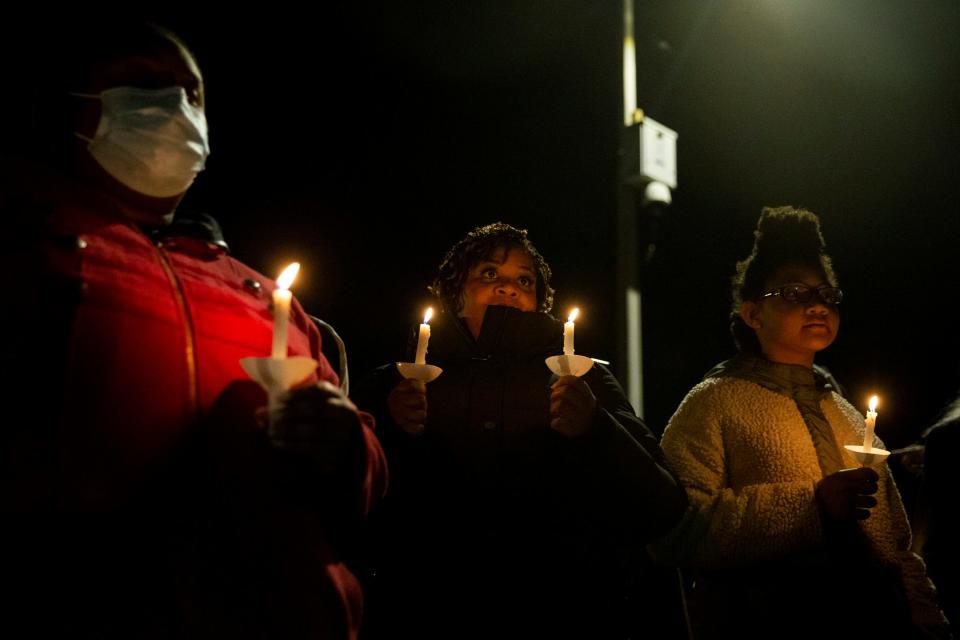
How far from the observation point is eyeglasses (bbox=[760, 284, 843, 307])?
3.86m

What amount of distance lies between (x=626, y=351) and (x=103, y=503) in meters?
6.78

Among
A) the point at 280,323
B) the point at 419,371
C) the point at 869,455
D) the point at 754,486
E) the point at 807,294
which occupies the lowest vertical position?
the point at 754,486

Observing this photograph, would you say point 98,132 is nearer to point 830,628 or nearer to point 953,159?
Result: point 830,628

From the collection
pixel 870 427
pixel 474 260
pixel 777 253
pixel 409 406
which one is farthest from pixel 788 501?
pixel 474 260

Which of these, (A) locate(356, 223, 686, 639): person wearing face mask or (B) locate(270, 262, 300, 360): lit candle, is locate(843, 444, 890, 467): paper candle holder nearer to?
(A) locate(356, 223, 686, 639): person wearing face mask

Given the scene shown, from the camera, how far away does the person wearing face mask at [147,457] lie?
1584 millimetres

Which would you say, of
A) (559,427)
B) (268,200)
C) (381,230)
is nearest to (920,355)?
(381,230)

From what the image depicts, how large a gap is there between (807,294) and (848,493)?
1152 millimetres

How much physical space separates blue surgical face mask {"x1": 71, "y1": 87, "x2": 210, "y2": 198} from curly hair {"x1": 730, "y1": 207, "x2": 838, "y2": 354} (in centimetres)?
298

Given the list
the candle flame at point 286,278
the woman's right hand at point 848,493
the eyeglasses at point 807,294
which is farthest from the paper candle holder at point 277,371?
the eyeglasses at point 807,294

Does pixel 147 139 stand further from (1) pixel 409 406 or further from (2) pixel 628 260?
(2) pixel 628 260

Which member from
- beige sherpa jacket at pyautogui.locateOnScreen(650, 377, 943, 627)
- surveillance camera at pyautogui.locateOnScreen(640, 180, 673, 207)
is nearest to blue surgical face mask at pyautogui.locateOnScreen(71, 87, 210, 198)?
beige sherpa jacket at pyautogui.locateOnScreen(650, 377, 943, 627)

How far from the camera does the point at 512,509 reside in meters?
3.06

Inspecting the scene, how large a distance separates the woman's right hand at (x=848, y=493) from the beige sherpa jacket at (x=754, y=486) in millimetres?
72
